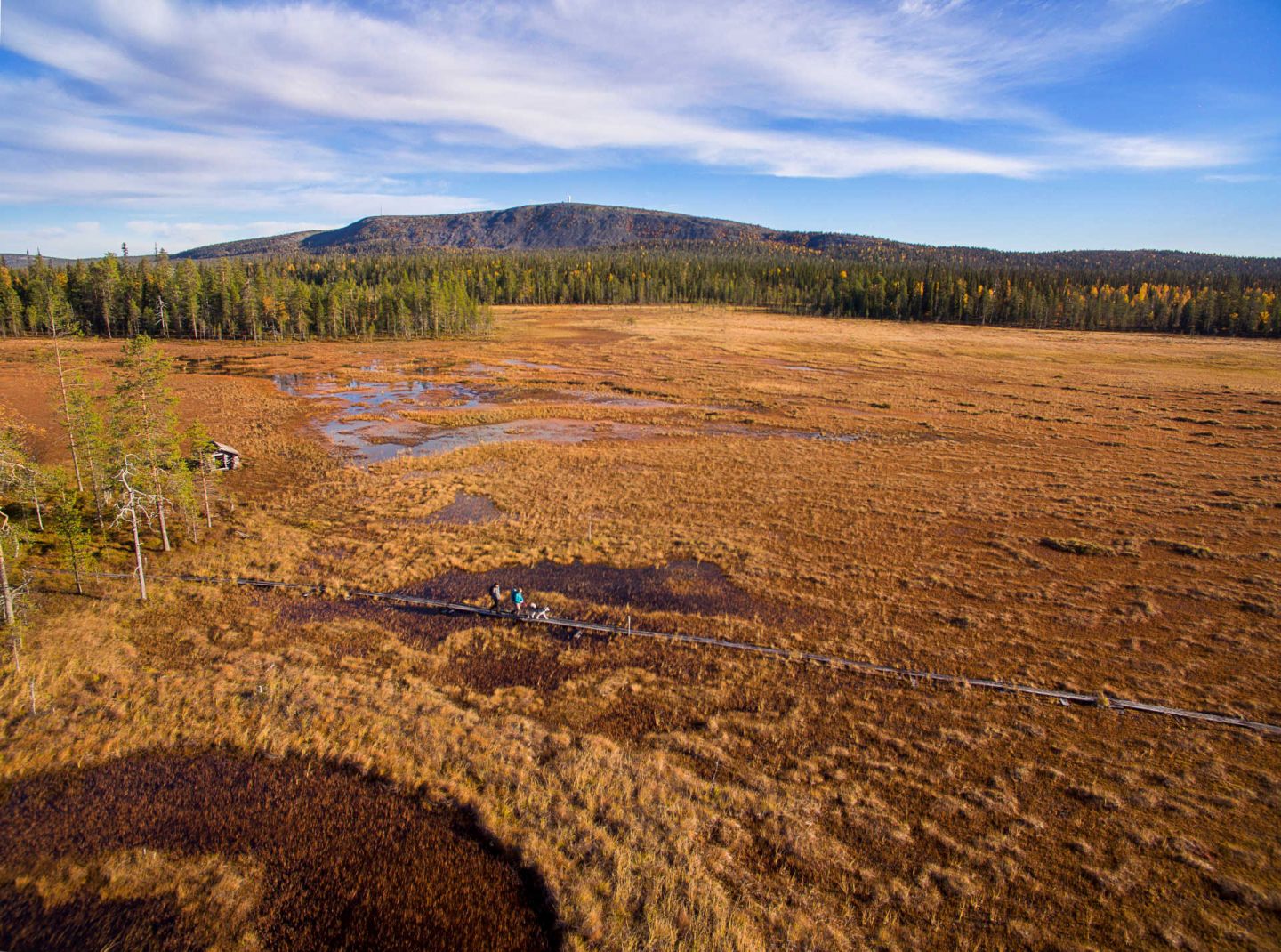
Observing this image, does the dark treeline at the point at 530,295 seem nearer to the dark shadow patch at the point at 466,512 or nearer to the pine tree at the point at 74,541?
the pine tree at the point at 74,541

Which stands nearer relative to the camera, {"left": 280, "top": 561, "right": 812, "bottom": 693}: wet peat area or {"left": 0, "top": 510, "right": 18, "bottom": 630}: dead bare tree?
{"left": 0, "top": 510, "right": 18, "bottom": 630}: dead bare tree

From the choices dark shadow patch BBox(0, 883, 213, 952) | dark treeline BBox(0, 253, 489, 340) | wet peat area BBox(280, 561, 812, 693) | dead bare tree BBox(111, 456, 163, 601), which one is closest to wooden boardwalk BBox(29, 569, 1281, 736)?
wet peat area BBox(280, 561, 812, 693)

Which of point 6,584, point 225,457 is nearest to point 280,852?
point 6,584

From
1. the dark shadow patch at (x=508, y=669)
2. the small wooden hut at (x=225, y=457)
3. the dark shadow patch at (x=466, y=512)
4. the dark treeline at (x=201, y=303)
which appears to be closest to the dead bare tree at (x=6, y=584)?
the dark shadow patch at (x=508, y=669)

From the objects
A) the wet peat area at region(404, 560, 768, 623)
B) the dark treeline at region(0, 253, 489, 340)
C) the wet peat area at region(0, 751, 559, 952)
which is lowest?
the wet peat area at region(0, 751, 559, 952)

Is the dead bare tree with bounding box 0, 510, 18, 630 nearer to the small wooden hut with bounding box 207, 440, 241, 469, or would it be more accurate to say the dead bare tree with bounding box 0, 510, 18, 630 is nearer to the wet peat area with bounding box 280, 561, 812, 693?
the wet peat area with bounding box 280, 561, 812, 693

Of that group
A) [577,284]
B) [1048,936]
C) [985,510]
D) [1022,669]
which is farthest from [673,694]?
[577,284]
